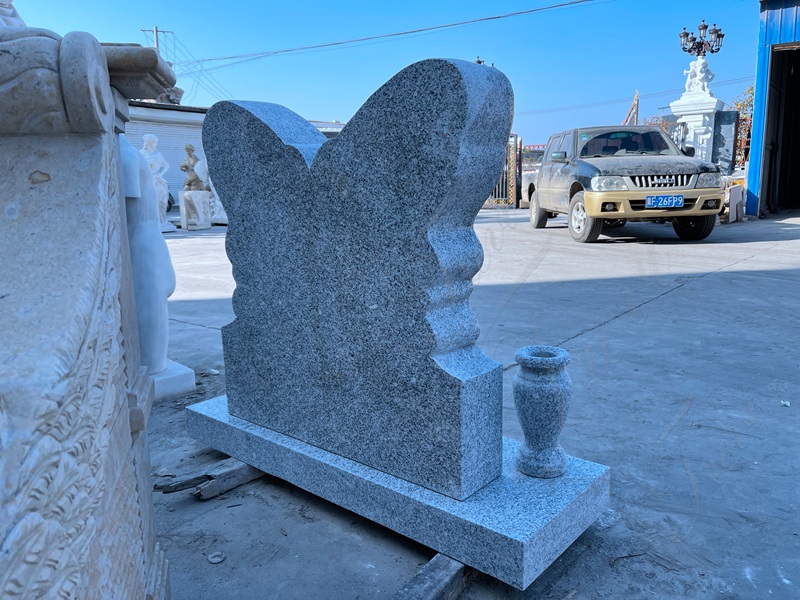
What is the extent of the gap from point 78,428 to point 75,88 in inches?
25.8

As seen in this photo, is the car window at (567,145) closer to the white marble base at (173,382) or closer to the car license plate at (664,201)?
the car license plate at (664,201)

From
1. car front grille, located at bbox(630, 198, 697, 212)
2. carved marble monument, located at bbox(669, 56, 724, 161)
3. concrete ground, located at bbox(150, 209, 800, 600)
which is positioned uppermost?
carved marble monument, located at bbox(669, 56, 724, 161)

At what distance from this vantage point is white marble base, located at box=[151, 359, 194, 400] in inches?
142

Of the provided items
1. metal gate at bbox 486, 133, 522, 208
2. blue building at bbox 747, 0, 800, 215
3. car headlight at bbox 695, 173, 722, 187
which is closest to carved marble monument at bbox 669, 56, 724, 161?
blue building at bbox 747, 0, 800, 215

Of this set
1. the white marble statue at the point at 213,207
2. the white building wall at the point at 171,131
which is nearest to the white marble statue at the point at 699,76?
the white marble statue at the point at 213,207

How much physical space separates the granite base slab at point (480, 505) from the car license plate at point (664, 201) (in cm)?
676

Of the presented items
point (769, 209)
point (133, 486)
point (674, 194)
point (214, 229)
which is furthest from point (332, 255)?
point (769, 209)

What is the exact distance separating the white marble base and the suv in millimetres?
6503

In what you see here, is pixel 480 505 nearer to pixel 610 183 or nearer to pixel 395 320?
pixel 395 320

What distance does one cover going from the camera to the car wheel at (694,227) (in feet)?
29.8

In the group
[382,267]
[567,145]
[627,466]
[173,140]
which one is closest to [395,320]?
[382,267]

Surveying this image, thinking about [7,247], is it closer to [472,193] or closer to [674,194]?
[472,193]

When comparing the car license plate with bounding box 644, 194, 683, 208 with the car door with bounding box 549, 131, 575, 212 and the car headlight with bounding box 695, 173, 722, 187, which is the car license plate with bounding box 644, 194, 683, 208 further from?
the car door with bounding box 549, 131, 575, 212

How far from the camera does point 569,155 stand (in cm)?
970
